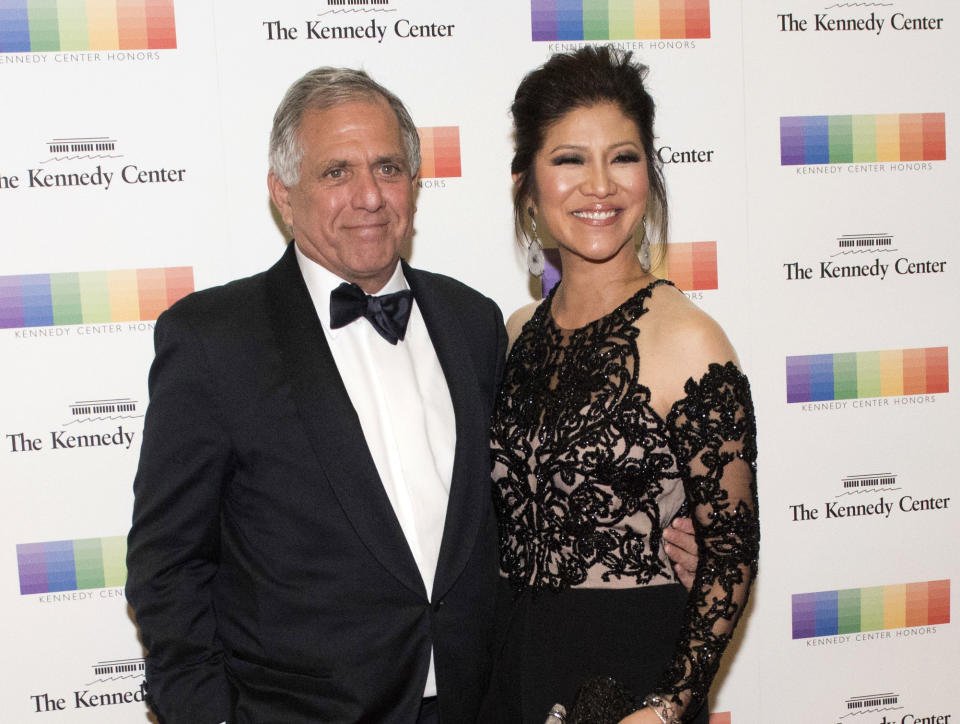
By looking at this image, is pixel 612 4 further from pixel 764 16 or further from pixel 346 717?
pixel 346 717

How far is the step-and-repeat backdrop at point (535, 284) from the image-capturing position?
2783 millimetres

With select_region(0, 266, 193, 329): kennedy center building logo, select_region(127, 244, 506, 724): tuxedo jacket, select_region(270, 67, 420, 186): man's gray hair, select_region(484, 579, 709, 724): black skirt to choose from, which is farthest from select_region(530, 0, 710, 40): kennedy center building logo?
select_region(484, 579, 709, 724): black skirt

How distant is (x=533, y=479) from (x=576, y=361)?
305mm

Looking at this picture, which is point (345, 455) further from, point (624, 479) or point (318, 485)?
Result: point (624, 479)

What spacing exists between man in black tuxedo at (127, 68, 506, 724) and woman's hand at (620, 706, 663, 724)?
1.24ft

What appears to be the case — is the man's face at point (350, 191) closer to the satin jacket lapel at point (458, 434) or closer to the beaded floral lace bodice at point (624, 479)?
the satin jacket lapel at point (458, 434)

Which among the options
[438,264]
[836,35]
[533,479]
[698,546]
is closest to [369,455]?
[533,479]

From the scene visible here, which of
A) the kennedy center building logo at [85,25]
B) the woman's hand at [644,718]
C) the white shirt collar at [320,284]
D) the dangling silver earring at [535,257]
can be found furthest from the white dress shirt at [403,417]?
the kennedy center building logo at [85,25]

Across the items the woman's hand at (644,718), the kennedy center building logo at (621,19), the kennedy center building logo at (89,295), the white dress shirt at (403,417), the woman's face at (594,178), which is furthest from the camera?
the kennedy center building logo at (621,19)

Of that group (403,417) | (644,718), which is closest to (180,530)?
(403,417)

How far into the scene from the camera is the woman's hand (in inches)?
75.5

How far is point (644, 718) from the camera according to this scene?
6.31 ft

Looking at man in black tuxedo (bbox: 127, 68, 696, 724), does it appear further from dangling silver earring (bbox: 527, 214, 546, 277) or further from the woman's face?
dangling silver earring (bbox: 527, 214, 546, 277)

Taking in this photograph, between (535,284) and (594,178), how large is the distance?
897 millimetres
